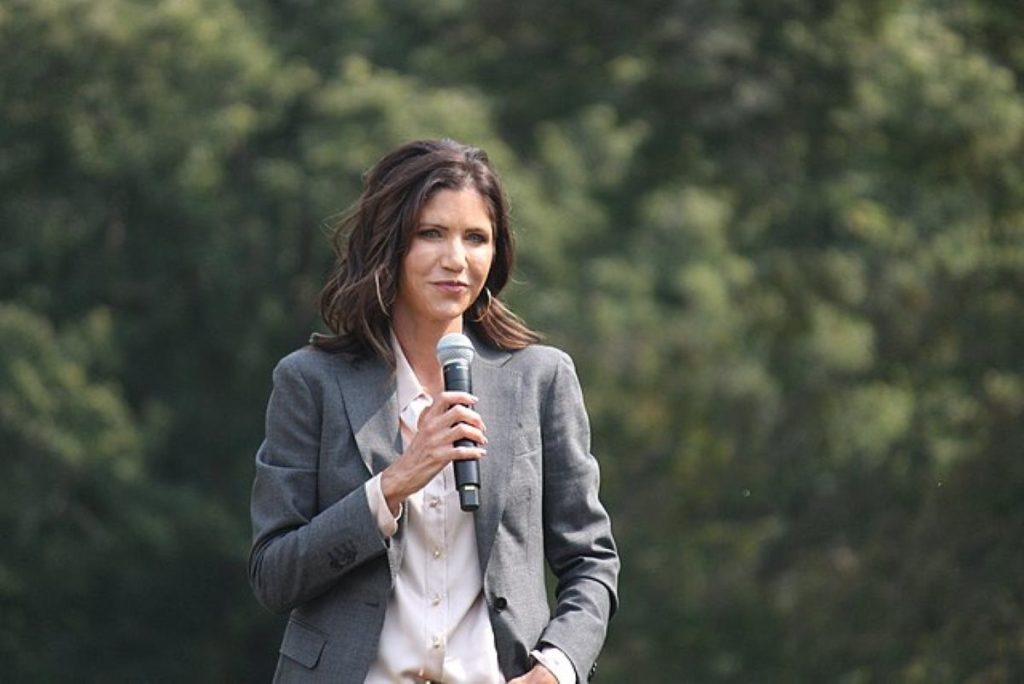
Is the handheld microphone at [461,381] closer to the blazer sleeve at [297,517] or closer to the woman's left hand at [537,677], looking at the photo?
the blazer sleeve at [297,517]

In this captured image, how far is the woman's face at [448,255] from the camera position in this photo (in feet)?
12.1

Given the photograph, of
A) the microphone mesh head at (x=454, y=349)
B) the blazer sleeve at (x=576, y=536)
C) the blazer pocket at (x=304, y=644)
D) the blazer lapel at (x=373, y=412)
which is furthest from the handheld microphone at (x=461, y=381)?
the blazer pocket at (x=304, y=644)

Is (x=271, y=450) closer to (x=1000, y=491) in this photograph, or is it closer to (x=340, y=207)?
(x=1000, y=491)

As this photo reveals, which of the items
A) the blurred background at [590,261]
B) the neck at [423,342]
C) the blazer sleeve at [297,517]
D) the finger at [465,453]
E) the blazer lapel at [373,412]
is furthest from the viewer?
the blurred background at [590,261]

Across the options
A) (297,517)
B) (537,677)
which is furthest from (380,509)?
(537,677)

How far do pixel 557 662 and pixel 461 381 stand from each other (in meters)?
0.49

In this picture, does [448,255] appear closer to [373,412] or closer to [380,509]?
[373,412]

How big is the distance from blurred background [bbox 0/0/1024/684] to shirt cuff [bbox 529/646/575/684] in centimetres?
1443

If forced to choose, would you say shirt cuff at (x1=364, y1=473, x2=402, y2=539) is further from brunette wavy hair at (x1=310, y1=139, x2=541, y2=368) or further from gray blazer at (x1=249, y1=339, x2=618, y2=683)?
brunette wavy hair at (x1=310, y1=139, x2=541, y2=368)

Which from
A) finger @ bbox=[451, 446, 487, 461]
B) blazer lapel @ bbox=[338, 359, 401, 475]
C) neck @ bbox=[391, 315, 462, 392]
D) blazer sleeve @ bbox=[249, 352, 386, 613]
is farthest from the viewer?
neck @ bbox=[391, 315, 462, 392]

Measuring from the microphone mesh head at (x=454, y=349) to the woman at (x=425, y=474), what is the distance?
0.28ft

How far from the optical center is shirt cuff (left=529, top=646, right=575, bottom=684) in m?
3.61

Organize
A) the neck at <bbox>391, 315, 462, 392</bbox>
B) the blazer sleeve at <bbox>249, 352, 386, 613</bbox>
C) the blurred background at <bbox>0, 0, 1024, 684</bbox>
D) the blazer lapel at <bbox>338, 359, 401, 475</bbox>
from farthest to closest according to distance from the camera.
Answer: the blurred background at <bbox>0, 0, 1024, 684</bbox> < the neck at <bbox>391, 315, 462, 392</bbox> < the blazer lapel at <bbox>338, 359, 401, 475</bbox> < the blazer sleeve at <bbox>249, 352, 386, 613</bbox>

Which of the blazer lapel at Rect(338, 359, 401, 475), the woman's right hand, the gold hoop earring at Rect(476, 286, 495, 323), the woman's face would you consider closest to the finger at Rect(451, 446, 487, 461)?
the woman's right hand
